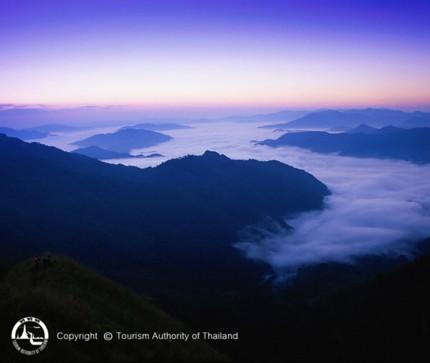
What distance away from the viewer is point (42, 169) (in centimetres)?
18700

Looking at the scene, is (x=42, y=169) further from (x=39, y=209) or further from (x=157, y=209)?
(x=157, y=209)

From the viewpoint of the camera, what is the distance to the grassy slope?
789 inches

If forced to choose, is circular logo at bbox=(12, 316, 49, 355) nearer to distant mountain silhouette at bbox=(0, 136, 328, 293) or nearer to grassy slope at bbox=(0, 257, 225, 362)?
grassy slope at bbox=(0, 257, 225, 362)

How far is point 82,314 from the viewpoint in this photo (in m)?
23.5

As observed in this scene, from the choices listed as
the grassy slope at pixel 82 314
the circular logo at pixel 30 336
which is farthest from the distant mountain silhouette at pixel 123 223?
the circular logo at pixel 30 336

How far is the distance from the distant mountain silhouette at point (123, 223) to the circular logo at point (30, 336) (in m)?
83.0

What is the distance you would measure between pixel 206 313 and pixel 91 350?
189 feet

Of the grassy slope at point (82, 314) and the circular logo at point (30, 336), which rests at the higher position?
the circular logo at point (30, 336)

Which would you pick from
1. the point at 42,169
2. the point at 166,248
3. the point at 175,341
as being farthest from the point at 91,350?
the point at 42,169

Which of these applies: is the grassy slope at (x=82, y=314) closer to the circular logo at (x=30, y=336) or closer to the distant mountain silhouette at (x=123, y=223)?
the circular logo at (x=30, y=336)

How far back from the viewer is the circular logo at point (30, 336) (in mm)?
18972

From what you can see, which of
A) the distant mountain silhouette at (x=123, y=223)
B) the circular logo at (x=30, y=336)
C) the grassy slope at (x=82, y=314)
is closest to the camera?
the circular logo at (x=30, y=336)

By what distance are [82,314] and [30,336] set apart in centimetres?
417

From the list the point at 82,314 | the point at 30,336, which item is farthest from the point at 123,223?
the point at 30,336
